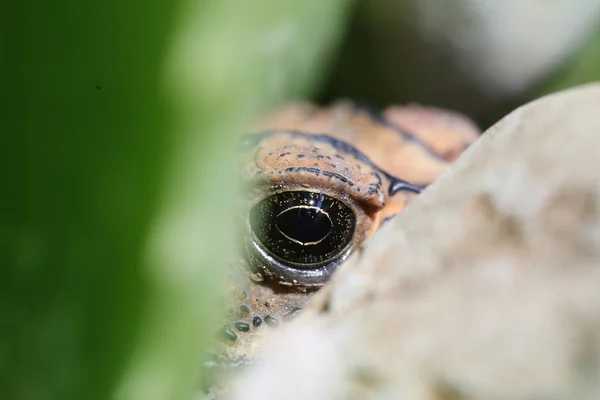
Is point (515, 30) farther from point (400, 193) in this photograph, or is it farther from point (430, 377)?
point (430, 377)

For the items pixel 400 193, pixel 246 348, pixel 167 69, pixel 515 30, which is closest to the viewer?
pixel 167 69

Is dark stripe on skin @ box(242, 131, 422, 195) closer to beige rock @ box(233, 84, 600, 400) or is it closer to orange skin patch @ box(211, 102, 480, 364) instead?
orange skin patch @ box(211, 102, 480, 364)

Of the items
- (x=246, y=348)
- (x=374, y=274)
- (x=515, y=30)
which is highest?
(x=374, y=274)

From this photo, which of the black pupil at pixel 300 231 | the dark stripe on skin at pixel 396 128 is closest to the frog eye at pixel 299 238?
the black pupil at pixel 300 231

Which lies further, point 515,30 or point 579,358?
point 515,30

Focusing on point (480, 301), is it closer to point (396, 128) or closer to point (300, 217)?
point (300, 217)

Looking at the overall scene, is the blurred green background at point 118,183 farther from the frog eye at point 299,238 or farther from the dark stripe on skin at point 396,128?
the dark stripe on skin at point 396,128

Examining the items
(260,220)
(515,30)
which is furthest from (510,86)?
(260,220)

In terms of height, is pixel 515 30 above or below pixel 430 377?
below
